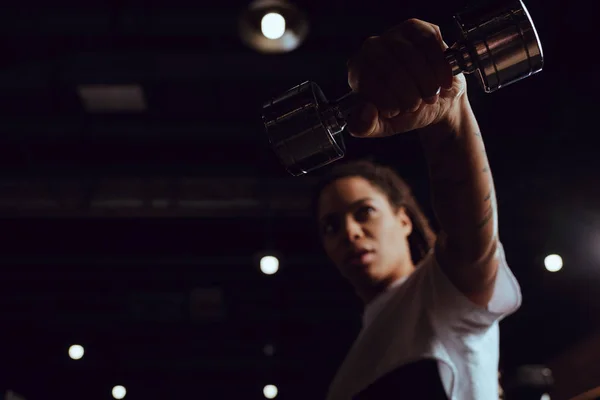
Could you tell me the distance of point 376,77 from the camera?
0.84 metres

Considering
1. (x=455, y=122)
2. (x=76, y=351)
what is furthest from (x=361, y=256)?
(x=76, y=351)

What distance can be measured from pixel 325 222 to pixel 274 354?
9554 mm

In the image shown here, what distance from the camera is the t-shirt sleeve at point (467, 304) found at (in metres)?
1.16

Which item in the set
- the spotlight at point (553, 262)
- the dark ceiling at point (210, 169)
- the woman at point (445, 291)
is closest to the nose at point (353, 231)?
the woman at point (445, 291)

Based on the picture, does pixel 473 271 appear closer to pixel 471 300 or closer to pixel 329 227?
pixel 471 300

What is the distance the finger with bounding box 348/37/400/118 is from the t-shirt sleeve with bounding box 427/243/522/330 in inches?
17.8

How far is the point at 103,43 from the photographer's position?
4.16 m

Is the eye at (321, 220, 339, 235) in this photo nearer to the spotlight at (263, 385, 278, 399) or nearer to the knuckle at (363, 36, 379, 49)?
the knuckle at (363, 36, 379, 49)

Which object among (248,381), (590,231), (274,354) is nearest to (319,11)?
(590,231)

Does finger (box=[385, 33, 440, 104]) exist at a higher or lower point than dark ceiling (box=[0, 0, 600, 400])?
lower

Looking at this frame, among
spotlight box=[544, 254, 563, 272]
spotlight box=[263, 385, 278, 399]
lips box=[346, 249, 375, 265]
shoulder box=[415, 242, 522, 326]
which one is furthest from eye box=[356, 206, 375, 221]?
spotlight box=[263, 385, 278, 399]

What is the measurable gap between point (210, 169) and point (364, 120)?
15.7 feet

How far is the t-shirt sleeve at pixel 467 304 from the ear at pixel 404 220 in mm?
581

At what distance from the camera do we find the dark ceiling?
3859 millimetres
